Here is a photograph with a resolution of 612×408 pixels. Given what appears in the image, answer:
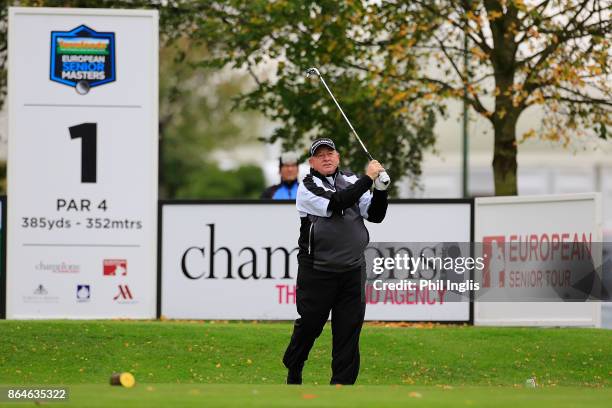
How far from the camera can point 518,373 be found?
40.9ft

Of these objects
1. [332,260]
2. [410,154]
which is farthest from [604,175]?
[332,260]

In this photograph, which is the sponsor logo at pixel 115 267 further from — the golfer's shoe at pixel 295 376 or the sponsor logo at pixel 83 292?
the golfer's shoe at pixel 295 376

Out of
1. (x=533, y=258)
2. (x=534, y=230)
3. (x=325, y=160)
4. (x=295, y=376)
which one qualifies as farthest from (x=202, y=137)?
(x=325, y=160)

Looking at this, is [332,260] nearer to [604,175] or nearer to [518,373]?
[518,373]

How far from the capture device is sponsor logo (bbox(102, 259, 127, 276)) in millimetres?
14211

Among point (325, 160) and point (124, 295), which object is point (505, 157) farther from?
point (325, 160)

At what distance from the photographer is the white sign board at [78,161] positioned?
46.5ft

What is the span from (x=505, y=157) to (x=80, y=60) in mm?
6946

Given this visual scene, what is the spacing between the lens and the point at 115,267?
14.2 meters

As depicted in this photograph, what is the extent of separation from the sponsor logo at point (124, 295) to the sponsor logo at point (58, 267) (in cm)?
47

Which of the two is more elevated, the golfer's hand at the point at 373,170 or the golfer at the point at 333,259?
the golfer's hand at the point at 373,170

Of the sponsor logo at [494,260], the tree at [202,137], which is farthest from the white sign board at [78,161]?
the tree at [202,137]

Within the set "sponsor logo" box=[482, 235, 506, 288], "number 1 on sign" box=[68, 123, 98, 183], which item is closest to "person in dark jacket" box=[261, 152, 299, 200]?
"number 1 on sign" box=[68, 123, 98, 183]

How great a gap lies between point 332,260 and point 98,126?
4728mm
